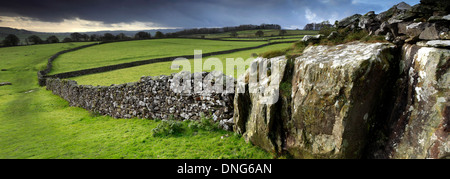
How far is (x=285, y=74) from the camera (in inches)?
241

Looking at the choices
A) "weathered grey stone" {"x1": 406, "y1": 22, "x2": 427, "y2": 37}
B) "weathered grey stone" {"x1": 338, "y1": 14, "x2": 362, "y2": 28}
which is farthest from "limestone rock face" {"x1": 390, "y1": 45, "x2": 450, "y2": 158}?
"weathered grey stone" {"x1": 338, "y1": 14, "x2": 362, "y2": 28}

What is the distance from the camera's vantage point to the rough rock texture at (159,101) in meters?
8.04

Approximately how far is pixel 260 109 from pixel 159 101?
532cm

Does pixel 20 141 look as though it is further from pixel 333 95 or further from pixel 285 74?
pixel 333 95

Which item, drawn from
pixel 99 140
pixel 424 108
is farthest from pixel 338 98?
pixel 99 140

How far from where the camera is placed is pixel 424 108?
4148 mm

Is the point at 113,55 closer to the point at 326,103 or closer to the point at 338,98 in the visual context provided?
the point at 326,103

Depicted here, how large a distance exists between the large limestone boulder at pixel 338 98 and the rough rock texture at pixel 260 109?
583 mm

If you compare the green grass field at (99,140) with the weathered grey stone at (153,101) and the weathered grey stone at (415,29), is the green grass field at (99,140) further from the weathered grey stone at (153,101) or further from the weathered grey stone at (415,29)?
the weathered grey stone at (415,29)

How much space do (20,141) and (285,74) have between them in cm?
1124

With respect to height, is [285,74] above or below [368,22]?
below

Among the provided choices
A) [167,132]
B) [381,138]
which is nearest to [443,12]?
[381,138]

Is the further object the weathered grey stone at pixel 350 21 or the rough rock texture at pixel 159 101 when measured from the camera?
the rough rock texture at pixel 159 101

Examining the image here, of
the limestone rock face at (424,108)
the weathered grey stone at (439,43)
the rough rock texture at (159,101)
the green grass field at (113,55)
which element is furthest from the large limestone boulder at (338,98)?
the green grass field at (113,55)
